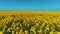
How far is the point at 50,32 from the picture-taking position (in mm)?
7441

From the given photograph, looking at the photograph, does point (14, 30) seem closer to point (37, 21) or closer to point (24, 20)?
point (24, 20)

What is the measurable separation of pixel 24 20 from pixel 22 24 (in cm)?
45

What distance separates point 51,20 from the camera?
8.53 metres

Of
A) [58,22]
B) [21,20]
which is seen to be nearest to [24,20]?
[21,20]

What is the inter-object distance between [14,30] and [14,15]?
1871 mm

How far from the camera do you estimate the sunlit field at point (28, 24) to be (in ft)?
24.2

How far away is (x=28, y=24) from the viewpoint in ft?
25.6

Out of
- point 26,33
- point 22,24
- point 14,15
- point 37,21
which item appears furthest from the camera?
point 14,15

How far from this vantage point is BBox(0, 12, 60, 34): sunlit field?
7.39 m

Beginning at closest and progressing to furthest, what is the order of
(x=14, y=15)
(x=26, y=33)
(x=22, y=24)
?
(x=26, y=33), (x=22, y=24), (x=14, y=15)

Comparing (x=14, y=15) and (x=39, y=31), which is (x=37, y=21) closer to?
(x=39, y=31)

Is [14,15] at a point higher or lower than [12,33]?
higher

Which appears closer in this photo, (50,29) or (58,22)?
(50,29)

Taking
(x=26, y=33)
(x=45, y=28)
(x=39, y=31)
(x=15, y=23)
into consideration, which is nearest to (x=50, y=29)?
(x=45, y=28)
